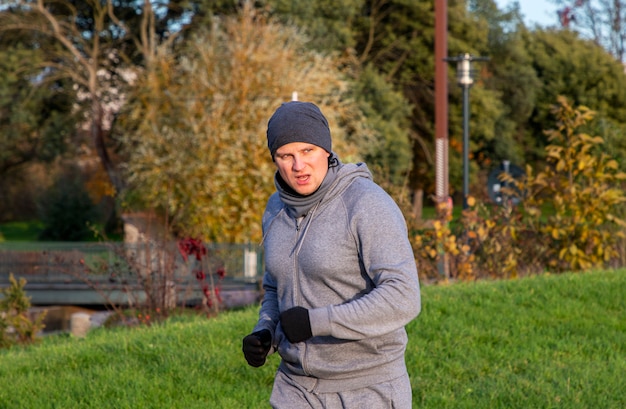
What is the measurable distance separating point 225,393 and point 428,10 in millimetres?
30368

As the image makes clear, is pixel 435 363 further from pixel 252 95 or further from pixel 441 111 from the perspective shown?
pixel 252 95

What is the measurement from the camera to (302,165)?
2869 millimetres

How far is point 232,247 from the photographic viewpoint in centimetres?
1927

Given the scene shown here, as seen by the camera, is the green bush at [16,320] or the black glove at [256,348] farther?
the green bush at [16,320]

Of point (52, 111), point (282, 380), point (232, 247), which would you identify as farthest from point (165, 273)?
point (52, 111)

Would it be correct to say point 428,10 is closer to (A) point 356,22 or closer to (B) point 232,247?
(A) point 356,22

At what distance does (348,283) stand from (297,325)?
24 cm

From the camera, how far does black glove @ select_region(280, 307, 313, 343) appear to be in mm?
2678

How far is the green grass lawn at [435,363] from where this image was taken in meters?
5.54

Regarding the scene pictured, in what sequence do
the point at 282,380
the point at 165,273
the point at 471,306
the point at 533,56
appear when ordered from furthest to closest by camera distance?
the point at 533,56, the point at 165,273, the point at 471,306, the point at 282,380

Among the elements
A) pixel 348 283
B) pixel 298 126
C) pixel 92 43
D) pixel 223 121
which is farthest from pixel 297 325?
pixel 92 43

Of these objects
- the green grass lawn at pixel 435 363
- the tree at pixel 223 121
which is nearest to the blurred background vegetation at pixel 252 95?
the tree at pixel 223 121

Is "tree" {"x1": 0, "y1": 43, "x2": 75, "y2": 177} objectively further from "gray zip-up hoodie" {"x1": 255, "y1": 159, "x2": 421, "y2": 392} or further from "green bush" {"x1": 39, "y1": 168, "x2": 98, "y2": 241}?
"gray zip-up hoodie" {"x1": 255, "y1": 159, "x2": 421, "y2": 392}

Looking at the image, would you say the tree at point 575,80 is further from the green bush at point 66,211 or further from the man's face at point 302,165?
the man's face at point 302,165
